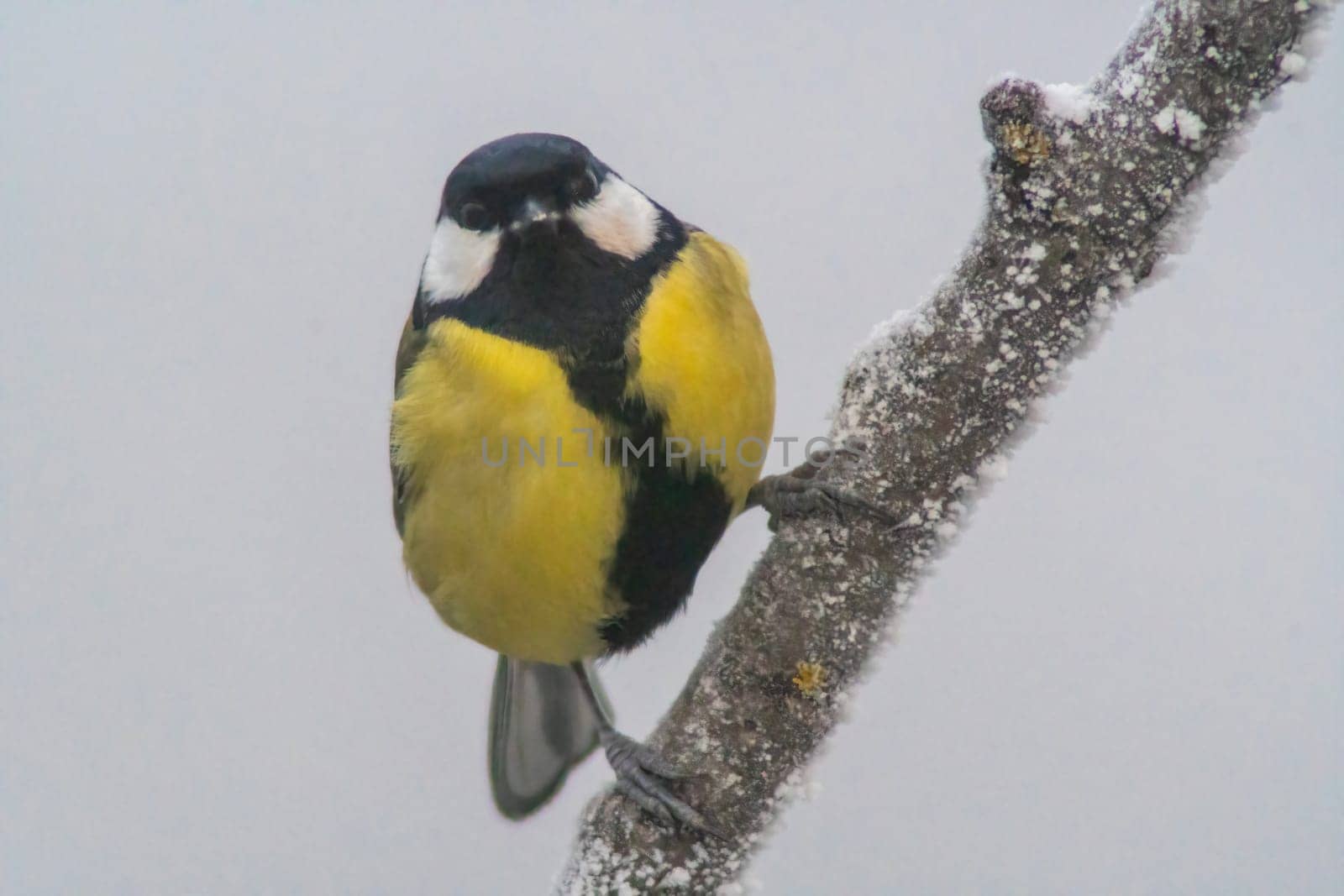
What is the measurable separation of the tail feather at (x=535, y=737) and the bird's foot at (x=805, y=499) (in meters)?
0.34

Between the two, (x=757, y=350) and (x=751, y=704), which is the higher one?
(x=757, y=350)

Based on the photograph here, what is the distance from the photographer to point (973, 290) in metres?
0.78

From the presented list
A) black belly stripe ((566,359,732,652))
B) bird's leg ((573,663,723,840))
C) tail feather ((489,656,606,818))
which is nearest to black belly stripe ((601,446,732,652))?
black belly stripe ((566,359,732,652))

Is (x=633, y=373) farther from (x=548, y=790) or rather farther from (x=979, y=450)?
(x=548, y=790)

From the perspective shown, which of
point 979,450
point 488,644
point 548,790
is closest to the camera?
point 979,450

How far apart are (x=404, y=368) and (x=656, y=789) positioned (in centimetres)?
36

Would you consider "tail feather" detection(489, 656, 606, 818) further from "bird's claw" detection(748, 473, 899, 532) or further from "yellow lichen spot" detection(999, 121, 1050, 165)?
"yellow lichen spot" detection(999, 121, 1050, 165)

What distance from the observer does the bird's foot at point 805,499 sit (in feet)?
2.70

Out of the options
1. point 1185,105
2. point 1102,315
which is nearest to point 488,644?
point 1102,315

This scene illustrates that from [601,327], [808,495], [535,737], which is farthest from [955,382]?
[535,737]

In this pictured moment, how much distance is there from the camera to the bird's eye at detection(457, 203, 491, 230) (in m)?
0.81

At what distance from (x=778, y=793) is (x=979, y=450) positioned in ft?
0.90

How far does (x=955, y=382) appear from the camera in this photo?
0.79 metres

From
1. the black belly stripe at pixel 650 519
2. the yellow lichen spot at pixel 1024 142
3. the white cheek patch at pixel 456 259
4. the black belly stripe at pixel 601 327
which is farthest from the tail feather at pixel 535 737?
the yellow lichen spot at pixel 1024 142
